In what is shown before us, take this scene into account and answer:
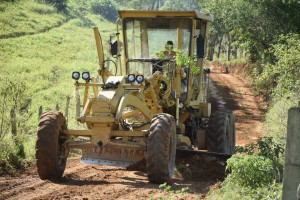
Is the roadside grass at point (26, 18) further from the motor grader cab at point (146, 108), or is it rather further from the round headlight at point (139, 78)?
the round headlight at point (139, 78)

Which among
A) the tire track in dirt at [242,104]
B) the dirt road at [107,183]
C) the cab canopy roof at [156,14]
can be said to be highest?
the cab canopy roof at [156,14]

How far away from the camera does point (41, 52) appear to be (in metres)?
38.2

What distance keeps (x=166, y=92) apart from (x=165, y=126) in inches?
81.1

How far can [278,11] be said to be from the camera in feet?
83.6

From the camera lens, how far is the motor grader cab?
29.5 feet

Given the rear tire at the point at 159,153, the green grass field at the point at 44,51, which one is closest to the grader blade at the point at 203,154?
the rear tire at the point at 159,153

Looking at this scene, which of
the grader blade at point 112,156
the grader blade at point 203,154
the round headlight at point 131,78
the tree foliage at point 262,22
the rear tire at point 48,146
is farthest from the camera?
the tree foliage at point 262,22

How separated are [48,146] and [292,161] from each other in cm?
514

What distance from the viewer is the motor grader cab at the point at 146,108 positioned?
898 cm

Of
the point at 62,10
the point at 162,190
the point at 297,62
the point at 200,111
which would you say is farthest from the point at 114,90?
the point at 62,10

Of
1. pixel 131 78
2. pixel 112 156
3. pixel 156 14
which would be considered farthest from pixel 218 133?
pixel 131 78

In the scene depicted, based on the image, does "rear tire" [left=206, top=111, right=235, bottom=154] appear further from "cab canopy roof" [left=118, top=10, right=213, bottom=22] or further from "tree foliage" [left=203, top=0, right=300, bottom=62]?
"tree foliage" [left=203, top=0, right=300, bottom=62]

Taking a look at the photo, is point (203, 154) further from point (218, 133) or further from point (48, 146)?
point (48, 146)

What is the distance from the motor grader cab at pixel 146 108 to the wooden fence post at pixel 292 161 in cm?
411
